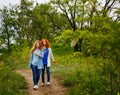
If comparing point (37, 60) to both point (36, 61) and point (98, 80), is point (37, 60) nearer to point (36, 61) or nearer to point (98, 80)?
point (36, 61)

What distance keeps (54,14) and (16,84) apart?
34136mm

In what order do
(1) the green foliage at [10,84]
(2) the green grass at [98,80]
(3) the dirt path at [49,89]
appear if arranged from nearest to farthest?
(2) the green grass at [98,80]
(1) the green foliage at [10,84]
(3) the dirt path at [49,89]

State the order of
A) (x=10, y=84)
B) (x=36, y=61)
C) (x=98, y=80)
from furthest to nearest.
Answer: (x=36, y=61)
(x=10, y=84)
(x=98, y=80)

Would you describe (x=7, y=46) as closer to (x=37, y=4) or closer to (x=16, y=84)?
(x=37, y=4)

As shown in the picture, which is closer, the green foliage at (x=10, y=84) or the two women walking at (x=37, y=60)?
the green foliage at (x=10, y=84)

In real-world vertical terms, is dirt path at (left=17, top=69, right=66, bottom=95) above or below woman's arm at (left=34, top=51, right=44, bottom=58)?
below

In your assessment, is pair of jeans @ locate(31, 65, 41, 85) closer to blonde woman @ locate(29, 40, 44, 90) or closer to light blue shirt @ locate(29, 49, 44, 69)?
blonde woman @ locate(29, 40, 44, 90)

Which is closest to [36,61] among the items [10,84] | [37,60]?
[37,60]

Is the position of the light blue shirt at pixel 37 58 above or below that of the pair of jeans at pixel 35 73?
above

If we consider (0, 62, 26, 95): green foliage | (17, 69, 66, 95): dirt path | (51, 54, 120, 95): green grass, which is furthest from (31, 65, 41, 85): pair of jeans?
(51, 54, 120, 95): green grass

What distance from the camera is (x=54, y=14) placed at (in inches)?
1909

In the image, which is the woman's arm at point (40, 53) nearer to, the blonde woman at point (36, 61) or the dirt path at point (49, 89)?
the blonde woman at point (36, 61)

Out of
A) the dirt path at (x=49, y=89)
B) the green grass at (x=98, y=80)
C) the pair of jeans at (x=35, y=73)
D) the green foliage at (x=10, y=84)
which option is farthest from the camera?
the pair of jeans at (x=35, y=73)

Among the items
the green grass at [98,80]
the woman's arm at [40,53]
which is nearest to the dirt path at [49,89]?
the green grass at [98,80]
